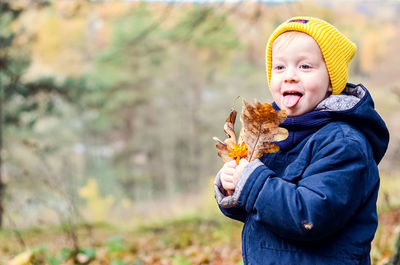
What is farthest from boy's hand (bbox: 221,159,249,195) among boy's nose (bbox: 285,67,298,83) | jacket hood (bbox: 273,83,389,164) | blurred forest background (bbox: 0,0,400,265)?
blurred forest background (bbox: 0,0,400,265)

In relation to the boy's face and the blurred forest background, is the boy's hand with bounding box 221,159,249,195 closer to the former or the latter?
the boy's face

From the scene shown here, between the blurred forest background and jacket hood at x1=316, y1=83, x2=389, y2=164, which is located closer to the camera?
jacket hood at x1=316, y1=83, x2=389, y2=164

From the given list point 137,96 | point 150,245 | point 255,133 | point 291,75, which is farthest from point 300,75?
point 137,96

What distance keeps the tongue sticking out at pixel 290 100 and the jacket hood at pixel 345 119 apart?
5 cm

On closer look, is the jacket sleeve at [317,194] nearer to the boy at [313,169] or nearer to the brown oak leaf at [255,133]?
the boy at [313,169]

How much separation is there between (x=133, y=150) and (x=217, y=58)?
16.9ft

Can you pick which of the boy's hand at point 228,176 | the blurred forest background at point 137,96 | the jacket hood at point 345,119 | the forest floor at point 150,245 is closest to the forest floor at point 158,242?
the forest floor at point 150,245

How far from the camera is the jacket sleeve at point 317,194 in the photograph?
128cm

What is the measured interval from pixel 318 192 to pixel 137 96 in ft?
47.9

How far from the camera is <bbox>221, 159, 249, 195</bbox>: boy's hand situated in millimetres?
1427

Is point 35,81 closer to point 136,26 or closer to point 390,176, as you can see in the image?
point 136,26

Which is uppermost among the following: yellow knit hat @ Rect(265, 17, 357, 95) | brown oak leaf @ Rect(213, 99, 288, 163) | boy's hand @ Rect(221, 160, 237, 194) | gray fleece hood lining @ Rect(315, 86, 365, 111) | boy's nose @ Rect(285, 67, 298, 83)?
yellow knit hat @ Rect(265, 17, 357, 95)

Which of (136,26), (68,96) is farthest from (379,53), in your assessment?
(68,96)

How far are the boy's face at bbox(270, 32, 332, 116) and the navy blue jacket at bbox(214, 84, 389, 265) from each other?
0.17 ft
